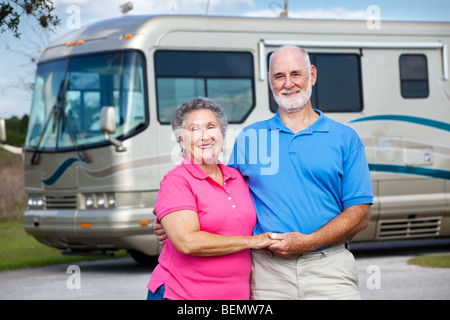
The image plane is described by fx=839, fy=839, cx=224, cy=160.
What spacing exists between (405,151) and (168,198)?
958 centimetres

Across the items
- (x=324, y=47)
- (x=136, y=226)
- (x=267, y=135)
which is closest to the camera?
(x=267, y=135)

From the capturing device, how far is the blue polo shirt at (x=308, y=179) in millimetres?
3738

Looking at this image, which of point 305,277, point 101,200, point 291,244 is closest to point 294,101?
point 291,244

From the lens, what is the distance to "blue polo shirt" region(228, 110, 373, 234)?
3.74 metres

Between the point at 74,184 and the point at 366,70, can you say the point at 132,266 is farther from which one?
the point at 366,70

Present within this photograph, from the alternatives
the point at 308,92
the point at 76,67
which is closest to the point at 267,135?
the point at 308,92

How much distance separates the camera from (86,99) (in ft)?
38.0

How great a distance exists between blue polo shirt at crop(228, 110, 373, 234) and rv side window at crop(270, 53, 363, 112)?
862 cm

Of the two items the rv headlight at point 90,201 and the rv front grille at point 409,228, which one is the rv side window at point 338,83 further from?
the rv headlight at point 90,201

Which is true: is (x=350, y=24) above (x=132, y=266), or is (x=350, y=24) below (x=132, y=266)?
above

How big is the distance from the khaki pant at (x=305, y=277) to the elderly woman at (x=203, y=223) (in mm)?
112

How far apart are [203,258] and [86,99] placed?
830 centimetres

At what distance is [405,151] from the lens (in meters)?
12.7

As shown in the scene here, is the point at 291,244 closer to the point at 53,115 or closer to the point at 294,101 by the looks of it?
the point at 294,101
